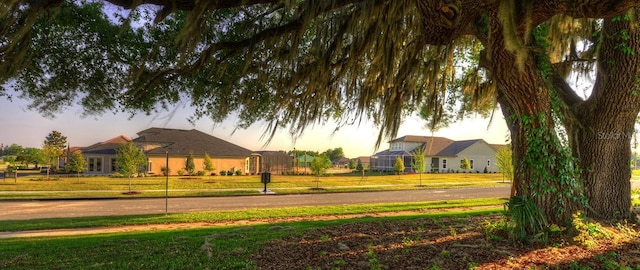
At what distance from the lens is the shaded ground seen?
12.8ft

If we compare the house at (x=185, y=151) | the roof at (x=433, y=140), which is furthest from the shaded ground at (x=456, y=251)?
the roof at (x=433, y=140)

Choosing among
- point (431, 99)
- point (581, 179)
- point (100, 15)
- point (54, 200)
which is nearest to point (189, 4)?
point (100, 15)

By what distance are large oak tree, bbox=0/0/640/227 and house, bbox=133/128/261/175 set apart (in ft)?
94.2

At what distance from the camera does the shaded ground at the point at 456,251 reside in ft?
12.8

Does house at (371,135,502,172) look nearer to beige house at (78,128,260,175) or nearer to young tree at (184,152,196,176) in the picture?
beige house at (78,128,260,175)

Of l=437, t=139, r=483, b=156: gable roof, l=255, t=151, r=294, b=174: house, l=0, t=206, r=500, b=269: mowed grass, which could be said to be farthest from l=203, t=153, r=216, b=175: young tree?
l=437, t=139, r=483, b=156: gable roof

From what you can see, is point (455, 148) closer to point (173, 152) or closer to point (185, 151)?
point (185, 151)

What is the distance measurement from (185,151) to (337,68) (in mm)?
32362

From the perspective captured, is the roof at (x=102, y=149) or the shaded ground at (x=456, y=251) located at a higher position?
the roof at (x=102, y=149)

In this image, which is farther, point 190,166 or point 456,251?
point 190,166

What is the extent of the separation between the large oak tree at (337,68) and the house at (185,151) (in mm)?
28710

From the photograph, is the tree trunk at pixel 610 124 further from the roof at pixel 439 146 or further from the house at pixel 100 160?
the roof at pixel 439 146

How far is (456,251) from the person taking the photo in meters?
4.39

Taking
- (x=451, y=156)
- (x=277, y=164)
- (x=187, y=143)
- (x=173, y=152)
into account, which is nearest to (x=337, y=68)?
(x=173, y=152)
